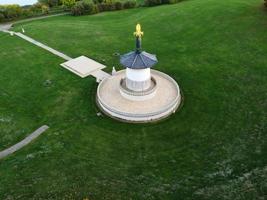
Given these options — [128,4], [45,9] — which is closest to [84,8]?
[128,4]

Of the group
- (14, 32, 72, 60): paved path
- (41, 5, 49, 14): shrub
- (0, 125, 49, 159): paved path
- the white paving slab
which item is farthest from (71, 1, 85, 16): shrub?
(0, 125, 49, 159): paved path

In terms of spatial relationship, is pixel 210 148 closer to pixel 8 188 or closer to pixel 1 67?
pixel 8 188

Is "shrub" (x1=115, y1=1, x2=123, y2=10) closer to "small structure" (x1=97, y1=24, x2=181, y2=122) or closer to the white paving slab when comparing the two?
the white paving slab

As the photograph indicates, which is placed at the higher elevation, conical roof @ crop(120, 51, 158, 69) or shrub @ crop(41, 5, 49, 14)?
conical roof @ crop(120, 51, 158, 69)

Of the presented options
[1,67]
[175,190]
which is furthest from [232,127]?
[1,67]

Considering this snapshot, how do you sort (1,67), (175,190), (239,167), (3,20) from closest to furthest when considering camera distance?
(175,190), (239,167), (1,67), (3,20)

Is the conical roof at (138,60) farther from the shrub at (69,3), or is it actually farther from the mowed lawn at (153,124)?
the shrub at (69,3)

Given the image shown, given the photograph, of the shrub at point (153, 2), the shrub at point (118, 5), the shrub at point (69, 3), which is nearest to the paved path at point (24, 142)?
A: the shrub at point (118, 5)
